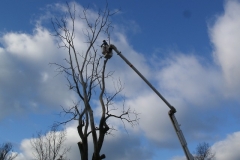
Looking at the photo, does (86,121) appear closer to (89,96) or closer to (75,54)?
(89,96)

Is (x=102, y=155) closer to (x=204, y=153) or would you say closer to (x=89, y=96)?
(x=89, y=96)

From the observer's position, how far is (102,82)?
624 inches

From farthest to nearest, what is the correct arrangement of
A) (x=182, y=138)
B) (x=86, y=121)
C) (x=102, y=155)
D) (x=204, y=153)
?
(x=204, y=153), (x=86, y=121), (x=102, y=155), (x=182, y=138)

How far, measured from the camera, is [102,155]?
45.1 ft

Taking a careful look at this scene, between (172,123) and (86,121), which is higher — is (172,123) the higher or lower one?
the lower one

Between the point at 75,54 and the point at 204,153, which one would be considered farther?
the point at 204,153

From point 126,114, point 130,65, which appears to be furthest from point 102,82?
point 130,65

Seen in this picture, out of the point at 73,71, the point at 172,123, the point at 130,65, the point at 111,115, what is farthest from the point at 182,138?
the point at 73,71

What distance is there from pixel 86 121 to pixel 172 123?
19.9 feet

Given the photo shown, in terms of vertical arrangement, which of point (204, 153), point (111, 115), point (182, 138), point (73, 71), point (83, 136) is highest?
point (204, 153)

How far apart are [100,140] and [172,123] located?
17.1ft

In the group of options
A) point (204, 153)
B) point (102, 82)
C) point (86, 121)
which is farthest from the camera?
point (204, 153)

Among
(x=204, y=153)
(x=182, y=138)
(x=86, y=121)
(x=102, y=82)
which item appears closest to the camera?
(x=182, y=138)

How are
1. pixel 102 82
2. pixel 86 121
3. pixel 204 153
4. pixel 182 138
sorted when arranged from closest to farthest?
pixel 182 138 < pixel 86 121 < pixel 102 82 < pixel 204 153
